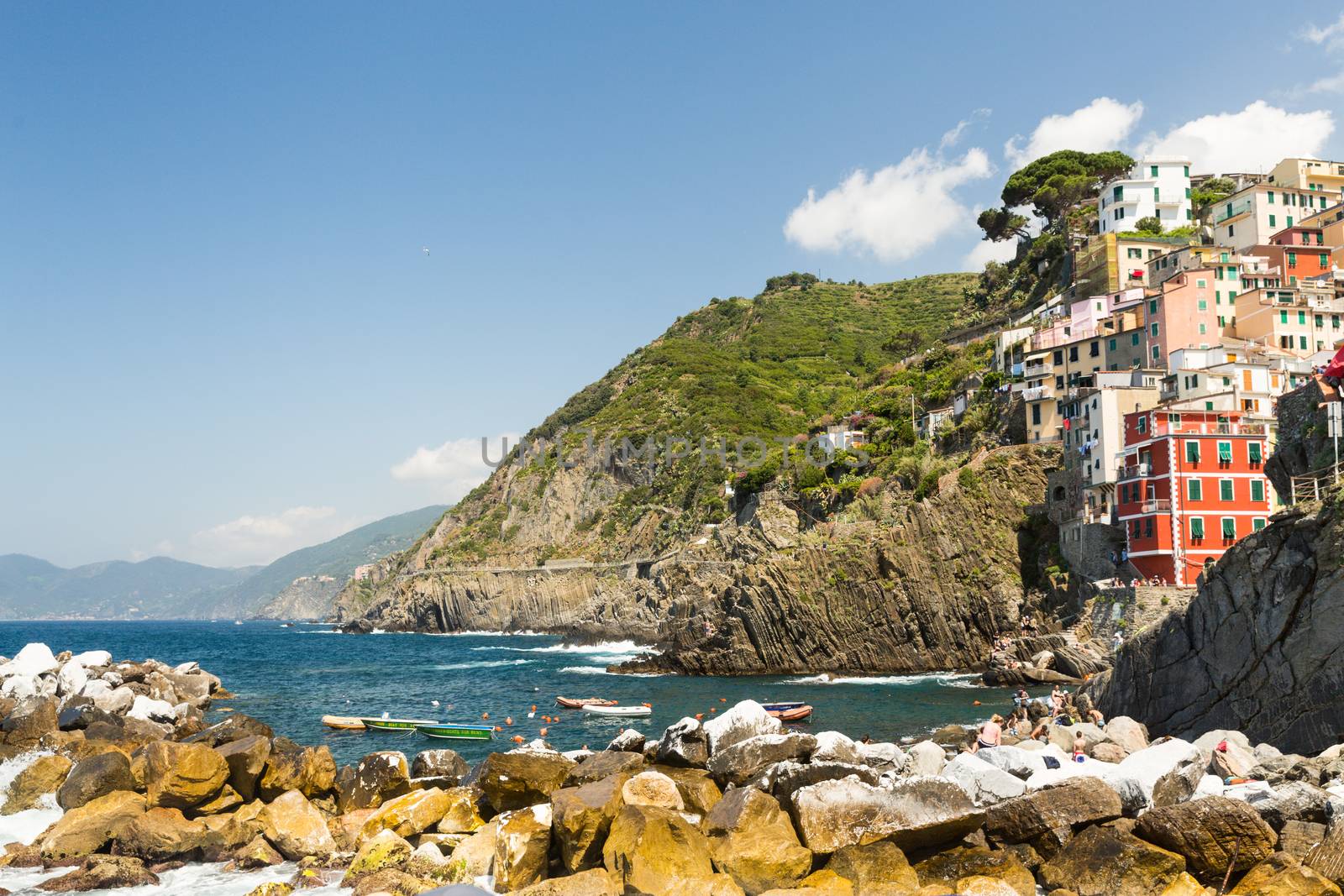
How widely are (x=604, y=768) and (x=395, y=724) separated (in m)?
26.6

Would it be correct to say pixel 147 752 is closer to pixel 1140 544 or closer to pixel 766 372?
pixel 1140 544

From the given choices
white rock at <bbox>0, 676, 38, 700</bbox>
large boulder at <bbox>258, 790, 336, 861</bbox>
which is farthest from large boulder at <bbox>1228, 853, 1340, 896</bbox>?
white rock at <bbox>0, 676, 38, 700</bbox>

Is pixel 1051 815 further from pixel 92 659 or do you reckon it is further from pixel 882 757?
pixel 92 659

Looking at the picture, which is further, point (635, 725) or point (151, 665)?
point (151, 665)

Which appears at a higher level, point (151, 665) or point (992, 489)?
point (992, 489)

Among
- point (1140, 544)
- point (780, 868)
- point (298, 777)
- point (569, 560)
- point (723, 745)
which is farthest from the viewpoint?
point (569, 560)

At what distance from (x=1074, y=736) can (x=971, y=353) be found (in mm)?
73781

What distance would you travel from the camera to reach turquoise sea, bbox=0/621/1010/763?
41375 mm

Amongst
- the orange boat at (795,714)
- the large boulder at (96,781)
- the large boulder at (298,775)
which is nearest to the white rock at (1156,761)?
the large boulder at (298,775)

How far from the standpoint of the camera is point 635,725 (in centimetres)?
4341

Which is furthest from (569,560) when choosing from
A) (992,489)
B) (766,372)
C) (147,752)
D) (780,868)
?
(780,868)

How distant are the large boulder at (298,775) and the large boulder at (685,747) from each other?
335 inches

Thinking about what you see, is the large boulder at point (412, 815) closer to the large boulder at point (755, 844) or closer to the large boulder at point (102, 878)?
the large boulder at point (102, 878)

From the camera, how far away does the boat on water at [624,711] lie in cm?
4675
